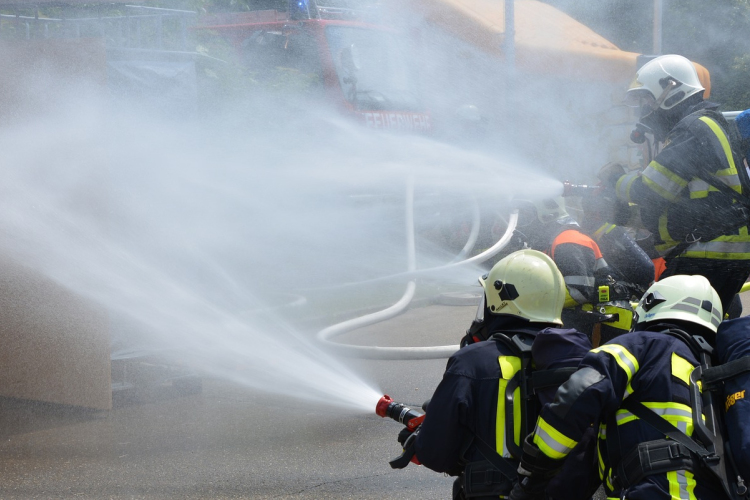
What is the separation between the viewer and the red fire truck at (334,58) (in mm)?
8977

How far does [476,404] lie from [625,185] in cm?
191

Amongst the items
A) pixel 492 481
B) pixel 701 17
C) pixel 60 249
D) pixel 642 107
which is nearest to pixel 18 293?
pixel 60 249

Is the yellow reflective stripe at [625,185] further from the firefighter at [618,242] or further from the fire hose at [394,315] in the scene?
the fire hose at [394,315]

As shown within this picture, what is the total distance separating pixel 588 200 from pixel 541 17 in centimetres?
877

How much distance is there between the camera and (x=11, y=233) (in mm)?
4488

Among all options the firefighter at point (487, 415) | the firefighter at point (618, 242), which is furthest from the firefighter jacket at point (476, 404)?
the firefighter at point (618, 242)

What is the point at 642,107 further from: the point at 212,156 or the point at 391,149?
the point at 391,149

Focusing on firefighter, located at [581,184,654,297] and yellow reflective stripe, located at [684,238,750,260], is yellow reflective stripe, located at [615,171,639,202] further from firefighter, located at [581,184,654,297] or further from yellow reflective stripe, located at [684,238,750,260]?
yellow reflective stripe, located at [684,238,750,260]

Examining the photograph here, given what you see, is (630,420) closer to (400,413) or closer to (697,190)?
(400,413)

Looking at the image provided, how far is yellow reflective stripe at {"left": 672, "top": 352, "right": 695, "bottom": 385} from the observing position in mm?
2072

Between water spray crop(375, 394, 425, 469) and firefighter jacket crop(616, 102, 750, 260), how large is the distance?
175 centimetres

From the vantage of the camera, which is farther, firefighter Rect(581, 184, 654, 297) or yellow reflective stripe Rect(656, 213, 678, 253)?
firefighter Rect(581, 184, 654, 297)

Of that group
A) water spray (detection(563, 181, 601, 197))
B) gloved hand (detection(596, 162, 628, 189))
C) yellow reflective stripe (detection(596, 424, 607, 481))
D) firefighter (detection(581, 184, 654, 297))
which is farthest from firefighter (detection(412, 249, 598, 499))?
water spray (detection(563, 181, 601, 197))

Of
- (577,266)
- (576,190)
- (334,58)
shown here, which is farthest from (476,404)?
(334,58)
